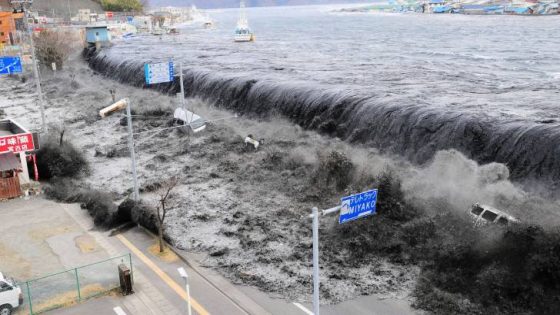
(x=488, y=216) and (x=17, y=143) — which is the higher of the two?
(x=17, y=143)

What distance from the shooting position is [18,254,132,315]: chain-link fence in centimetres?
1995

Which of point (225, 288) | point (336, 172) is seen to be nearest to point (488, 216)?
point (336, 172)

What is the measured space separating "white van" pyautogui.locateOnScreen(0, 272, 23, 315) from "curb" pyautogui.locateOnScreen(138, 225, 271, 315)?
7.24 meters

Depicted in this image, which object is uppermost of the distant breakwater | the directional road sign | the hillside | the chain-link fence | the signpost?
the hillside

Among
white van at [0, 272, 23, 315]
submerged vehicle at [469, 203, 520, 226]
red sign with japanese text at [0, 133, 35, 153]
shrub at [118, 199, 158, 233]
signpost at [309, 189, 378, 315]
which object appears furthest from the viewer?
red sign with japanese text at [0, 133, 35, 153]

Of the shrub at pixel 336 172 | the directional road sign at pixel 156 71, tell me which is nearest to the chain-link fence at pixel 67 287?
the shrub at pixel 336 172

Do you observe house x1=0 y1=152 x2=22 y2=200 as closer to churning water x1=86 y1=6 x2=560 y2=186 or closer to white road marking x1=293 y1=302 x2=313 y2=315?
white road marking x1=293 y1=302 x2=313 y2=315

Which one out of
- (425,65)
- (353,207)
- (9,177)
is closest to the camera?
(353,207)

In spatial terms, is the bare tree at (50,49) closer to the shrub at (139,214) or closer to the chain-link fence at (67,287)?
the shrub at (139,214)

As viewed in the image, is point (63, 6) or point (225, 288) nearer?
point (225, 288)

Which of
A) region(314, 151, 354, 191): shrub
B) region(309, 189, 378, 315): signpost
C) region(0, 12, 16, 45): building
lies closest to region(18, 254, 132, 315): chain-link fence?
region(309, 189, 378, 315): signpost

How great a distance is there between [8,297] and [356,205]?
13378 millimetres

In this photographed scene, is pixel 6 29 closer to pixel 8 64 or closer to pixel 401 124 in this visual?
pixel 8 64

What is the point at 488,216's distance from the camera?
2497cm
